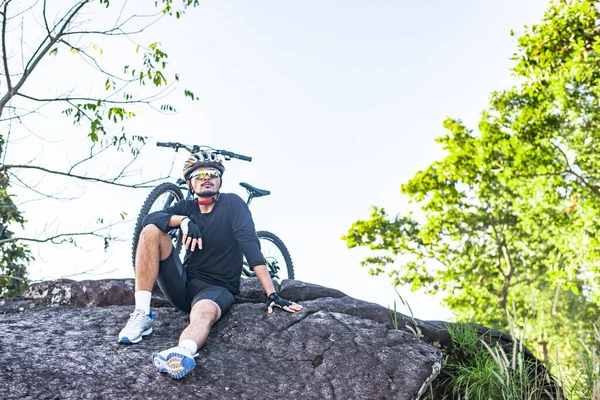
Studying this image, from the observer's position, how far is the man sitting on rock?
5.33m

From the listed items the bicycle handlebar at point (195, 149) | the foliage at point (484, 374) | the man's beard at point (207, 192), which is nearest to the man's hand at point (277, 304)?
the man's beard at point (207, 192)

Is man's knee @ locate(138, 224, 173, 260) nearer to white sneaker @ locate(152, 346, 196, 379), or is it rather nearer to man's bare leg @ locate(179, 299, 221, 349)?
man's bare leg @ locate(179, 299, 221, 349)

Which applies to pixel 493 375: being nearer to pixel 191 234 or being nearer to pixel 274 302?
pixel 274 302

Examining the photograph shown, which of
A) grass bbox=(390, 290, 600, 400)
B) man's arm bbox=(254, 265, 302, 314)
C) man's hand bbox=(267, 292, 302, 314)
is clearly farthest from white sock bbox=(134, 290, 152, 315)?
grass bbox=(390, 290, 600, 400)

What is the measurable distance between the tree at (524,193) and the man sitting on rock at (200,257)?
5617mm

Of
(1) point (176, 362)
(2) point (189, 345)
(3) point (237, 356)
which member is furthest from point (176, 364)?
(3) point (237, 356)

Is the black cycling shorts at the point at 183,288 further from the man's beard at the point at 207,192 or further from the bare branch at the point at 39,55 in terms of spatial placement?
the bare branch at the point at 39,55

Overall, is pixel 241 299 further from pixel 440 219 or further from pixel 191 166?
pixel 440 219

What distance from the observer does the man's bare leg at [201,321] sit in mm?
4906

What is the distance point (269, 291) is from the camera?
5.59 metres

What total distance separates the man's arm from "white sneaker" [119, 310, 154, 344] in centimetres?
112

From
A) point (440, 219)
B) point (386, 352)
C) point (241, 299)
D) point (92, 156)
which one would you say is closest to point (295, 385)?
point (386, 352)

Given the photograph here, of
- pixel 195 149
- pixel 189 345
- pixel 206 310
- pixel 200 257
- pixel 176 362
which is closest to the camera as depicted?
pixel 176 362

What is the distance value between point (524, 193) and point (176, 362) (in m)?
13.1
